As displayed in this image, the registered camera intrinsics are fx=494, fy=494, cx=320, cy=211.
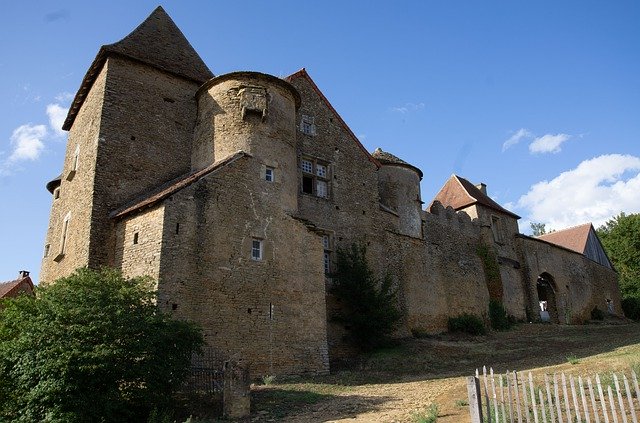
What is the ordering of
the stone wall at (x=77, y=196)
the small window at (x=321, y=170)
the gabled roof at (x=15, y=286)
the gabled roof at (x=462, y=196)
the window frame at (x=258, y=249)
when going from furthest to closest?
the gabled roof at (x=462, y=196), the gabled roof at (x=15, y=286), the small window at (x=321, y=170), the stone wall at (x=77, y=196), the window frame at (x=258, y=249)

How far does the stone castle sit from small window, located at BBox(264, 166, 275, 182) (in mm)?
51

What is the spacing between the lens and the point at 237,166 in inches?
663

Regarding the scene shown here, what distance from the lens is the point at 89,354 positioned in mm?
10164

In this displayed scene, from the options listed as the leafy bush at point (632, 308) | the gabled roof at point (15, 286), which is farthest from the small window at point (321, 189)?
the leafy bush at point (632, 308)

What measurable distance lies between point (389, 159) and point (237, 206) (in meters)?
12.0

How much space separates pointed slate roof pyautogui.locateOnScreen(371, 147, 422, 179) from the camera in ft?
85.3

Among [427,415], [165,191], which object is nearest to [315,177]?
[165,191]

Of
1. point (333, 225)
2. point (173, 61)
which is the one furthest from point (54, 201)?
point (333, 225)

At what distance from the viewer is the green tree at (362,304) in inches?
771

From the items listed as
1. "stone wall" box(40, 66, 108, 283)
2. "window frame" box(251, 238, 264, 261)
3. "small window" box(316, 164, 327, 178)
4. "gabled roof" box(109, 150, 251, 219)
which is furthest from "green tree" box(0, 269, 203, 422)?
"small window" box(316, 164, 327, 178)

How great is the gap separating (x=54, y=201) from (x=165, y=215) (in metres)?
10.4

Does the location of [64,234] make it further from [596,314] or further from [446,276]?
[596,314]

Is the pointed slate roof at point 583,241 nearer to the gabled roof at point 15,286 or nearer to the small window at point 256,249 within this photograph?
the small window at point 256,249

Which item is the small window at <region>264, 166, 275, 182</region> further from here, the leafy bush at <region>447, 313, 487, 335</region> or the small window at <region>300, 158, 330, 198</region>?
the leafy bush at <region>447, 313, 487, 335</region>
